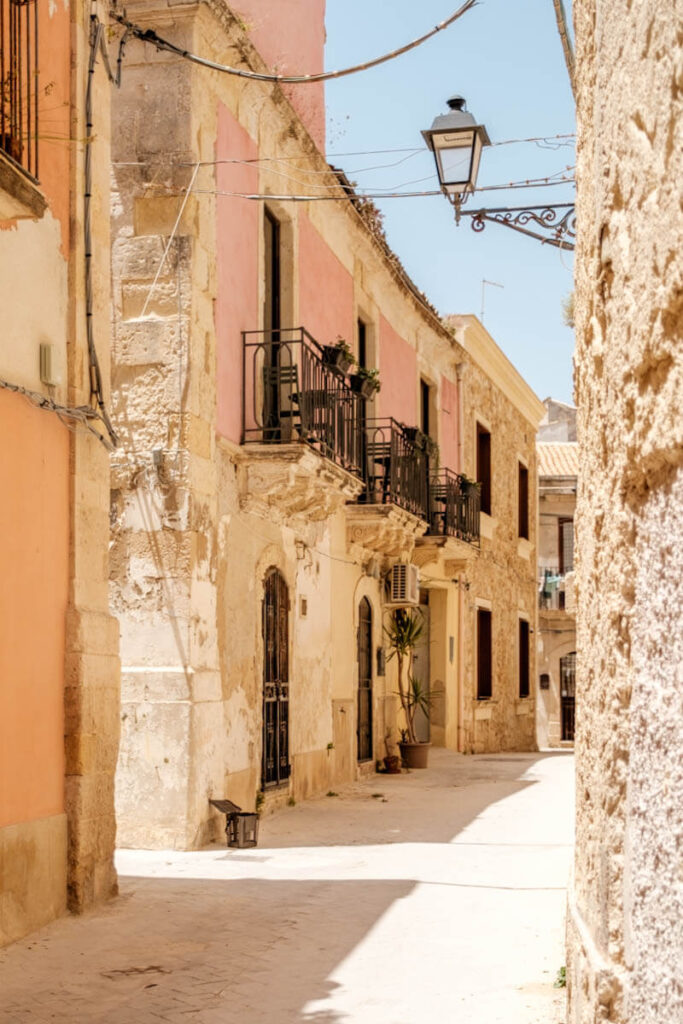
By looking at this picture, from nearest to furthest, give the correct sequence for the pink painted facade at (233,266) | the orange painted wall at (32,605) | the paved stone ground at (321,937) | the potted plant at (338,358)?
the paved stone ground at (321,937) → the orange painted wall at (32,605) → the pink painted facade at (233,266) → the potted plant at (338,358)

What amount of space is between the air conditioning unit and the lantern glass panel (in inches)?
320

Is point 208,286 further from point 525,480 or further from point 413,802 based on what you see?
point 525,480

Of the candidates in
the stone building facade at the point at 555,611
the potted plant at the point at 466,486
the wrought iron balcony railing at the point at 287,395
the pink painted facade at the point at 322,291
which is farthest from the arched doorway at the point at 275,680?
the stone building facade at the point at 555,611

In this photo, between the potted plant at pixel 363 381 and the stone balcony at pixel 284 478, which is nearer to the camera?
the stone balcony at pixel 284 478

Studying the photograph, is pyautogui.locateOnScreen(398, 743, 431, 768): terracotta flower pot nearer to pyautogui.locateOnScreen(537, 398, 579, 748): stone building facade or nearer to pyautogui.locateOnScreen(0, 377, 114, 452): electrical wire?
pyautogui.locateOnScreen(0, 377, 114, 452): electrical wire

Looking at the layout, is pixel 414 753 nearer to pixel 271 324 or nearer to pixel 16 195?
pixel 271 324

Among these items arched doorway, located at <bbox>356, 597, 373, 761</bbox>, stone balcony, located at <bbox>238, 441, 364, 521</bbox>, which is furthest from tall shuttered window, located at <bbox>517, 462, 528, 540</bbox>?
stone balcony, located at <bbox>238, 441, 364, 521</bbox>

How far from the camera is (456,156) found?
9.62m

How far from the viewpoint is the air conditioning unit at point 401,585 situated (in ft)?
56.1

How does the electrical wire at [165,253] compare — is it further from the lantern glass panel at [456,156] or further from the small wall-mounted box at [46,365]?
the small wall-mounted box at [46,365]

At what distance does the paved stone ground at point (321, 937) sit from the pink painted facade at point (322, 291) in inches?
214

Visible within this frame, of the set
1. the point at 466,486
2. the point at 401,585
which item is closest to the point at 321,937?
the point at 401,585

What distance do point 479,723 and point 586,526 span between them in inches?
752

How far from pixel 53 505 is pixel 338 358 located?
20.3 feet
